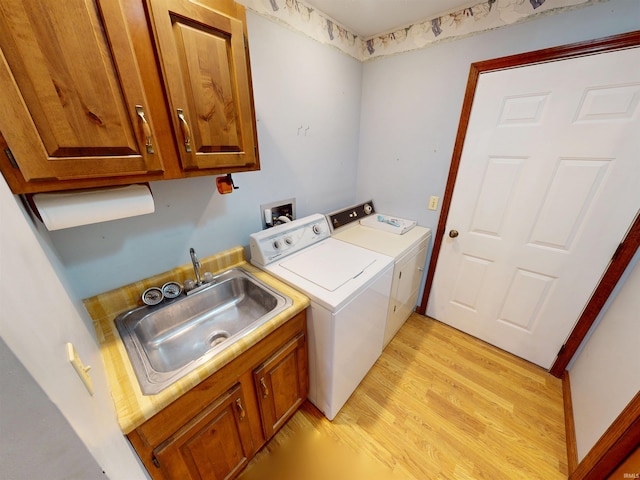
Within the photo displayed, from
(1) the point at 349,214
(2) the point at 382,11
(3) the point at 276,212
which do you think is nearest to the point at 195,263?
(3) the point at 276,212

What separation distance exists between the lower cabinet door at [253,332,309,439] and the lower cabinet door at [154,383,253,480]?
0.10 meters

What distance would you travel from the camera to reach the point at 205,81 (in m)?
0.86

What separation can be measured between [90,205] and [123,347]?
548 mm

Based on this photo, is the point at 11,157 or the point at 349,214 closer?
the point at 11,157

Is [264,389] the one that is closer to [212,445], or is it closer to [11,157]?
[212,445]

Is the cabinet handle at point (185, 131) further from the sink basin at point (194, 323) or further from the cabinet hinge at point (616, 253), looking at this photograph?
the cabinet hinge at point (616, 253)

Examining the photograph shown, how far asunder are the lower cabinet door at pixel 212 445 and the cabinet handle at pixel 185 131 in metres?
0.97

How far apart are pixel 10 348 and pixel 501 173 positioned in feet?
7.06

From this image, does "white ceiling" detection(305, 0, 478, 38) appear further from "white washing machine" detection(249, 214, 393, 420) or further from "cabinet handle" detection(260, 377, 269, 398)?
"cabinet handle" detection(260, 377, 269, 398)

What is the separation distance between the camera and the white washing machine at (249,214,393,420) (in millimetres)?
1172

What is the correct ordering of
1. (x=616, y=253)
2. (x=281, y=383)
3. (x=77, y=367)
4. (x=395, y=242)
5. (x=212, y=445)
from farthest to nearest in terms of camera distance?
1. (x=395, y=242)
2. (x=616, y=253)
3. (x=281, y=383)
4. (x=212, y=445)
5. (x=77, y=367)

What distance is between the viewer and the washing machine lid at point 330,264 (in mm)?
1260

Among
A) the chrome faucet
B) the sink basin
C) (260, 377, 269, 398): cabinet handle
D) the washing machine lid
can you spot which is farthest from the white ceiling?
(260, 377, 269, 398): cabinet handle

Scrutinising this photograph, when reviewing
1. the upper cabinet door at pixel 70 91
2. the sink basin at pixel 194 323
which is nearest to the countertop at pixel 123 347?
the sink basin at pixel 194 323
